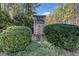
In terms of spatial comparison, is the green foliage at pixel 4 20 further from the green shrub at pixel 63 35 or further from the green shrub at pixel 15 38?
the green shrub at pixel 63 35

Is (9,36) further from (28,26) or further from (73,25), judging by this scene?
(73,25)

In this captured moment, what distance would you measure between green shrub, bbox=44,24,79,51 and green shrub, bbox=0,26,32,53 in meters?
0.38

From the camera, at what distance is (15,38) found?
4.98 m

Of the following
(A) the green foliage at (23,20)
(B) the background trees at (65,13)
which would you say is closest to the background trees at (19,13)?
(A) the green foliage at (23,20)

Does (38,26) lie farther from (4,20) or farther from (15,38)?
(4,20)

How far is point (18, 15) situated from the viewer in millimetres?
5027

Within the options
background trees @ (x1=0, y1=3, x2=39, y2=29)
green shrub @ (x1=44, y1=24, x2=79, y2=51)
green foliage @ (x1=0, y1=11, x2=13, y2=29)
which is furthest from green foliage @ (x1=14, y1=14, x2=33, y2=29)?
green shrub @ (x1=44, y1=24, x2=79, y2=51)

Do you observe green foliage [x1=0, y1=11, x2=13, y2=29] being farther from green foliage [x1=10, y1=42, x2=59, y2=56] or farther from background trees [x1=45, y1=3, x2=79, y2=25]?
background trees [x1=45, y1=3, x2=79, y2=25]

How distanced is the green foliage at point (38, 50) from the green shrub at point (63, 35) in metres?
0.13

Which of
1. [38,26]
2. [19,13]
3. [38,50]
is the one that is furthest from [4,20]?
[38,50]

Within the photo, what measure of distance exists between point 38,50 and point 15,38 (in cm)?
48

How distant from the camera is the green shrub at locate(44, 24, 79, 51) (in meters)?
4.97

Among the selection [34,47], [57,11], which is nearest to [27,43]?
[34,47]

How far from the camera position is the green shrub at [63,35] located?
4973mm
